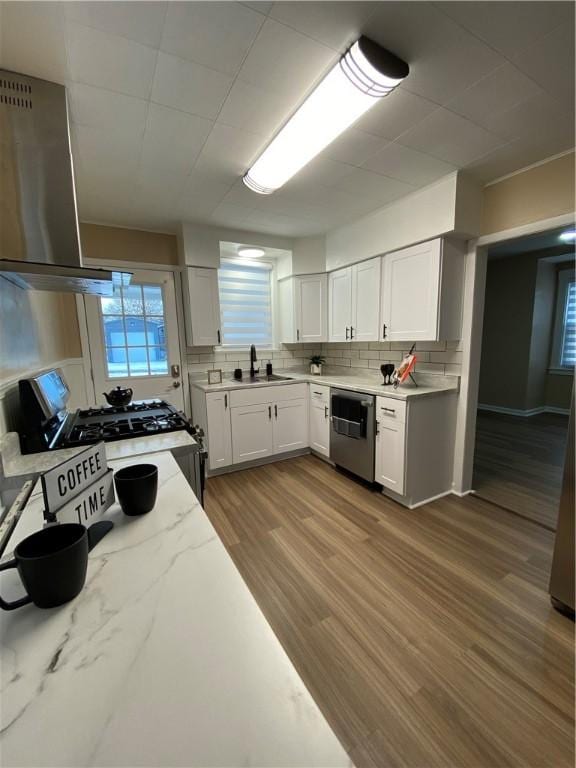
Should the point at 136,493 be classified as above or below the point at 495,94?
below

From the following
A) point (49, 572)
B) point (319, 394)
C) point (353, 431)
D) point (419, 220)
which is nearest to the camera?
point (49, 572)

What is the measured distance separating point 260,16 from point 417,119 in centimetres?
95

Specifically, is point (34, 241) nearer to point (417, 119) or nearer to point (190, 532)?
point (190, 532)

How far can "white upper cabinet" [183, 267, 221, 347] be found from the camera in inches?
126

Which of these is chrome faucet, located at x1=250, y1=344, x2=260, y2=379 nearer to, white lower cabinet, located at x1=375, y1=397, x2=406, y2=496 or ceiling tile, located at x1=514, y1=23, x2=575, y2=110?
white lower cabinet, located at x1=375, y1=397, x2=406, y2=496

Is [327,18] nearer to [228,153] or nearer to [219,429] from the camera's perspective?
[228,153]

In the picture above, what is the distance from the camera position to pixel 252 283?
3.93 meters

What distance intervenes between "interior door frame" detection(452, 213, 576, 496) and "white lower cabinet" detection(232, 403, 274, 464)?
1.78m

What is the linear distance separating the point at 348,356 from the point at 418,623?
2763 millimetres

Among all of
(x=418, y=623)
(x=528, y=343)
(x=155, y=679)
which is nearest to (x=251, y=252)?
(x=418, y=623)

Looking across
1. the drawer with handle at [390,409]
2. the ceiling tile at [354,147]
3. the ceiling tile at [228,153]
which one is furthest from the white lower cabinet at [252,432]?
the ceiling tile at [354,147]

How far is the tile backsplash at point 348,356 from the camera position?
9.10 ft

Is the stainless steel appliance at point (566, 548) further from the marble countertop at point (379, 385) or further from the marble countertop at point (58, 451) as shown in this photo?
the marble countertop at point (58, 451)

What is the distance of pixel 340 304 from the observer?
3.47m
